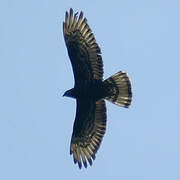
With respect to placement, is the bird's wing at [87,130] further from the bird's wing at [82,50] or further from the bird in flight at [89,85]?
the bird's wing at [82,50]

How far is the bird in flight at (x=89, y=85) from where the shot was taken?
23344mm

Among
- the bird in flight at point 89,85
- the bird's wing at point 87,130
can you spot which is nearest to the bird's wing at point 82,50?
the bird in flight at point 89,85

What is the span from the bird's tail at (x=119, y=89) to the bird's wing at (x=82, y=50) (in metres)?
0.32

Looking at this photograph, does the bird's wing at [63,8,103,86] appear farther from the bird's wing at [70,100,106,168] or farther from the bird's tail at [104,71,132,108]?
the bird's wing at [70,100,106,168]

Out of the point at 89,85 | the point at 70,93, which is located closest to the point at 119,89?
the point at 89,85

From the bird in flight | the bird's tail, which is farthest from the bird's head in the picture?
the bird's tail

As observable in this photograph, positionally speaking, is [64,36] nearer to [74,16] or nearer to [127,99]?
[74,16]

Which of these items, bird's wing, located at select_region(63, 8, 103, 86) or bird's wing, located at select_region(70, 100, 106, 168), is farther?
bird's wing, located at select_region(70, 100, 106, 168)

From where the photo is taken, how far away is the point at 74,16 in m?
23.6

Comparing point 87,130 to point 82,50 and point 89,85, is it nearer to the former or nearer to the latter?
point 89,85

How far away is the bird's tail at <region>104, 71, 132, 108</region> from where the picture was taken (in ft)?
76.8

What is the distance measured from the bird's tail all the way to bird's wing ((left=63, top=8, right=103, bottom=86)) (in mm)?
317

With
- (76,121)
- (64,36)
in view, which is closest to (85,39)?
(64,36)

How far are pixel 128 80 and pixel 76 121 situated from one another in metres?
1.79
